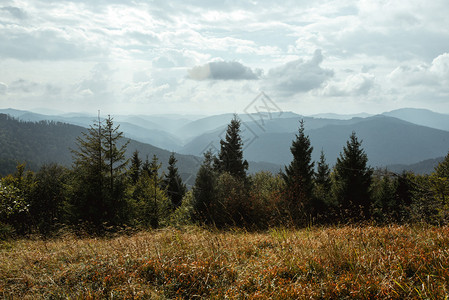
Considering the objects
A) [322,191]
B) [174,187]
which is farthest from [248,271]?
[174,187]

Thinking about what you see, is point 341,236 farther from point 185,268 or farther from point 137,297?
point 137,297

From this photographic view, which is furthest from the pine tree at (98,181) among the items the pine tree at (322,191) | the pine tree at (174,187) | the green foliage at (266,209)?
the pine tree at (174,187)

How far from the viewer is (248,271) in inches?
159

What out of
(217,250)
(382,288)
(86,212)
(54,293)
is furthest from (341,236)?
(86,212)

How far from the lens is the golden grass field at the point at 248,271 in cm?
338

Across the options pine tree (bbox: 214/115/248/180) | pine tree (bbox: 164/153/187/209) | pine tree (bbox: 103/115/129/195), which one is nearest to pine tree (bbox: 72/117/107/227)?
pine tree (bbox: 103/115/129/195)

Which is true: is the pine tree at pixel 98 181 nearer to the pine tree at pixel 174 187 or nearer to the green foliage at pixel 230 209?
the green foliage at pixel 230 209

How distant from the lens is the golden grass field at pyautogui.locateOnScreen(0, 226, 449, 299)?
338cm

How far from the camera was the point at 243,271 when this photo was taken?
4055 millimetres

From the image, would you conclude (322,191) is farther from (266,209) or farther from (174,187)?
(174,187)

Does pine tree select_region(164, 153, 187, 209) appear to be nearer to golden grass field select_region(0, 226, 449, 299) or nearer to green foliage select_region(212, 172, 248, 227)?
green foliage select_region(212, 172, 248, 227)

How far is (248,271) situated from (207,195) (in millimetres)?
16156

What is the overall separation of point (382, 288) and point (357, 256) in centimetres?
96

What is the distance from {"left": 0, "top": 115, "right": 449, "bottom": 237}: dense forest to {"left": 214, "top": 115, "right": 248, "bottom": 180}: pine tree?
0.15 meters
